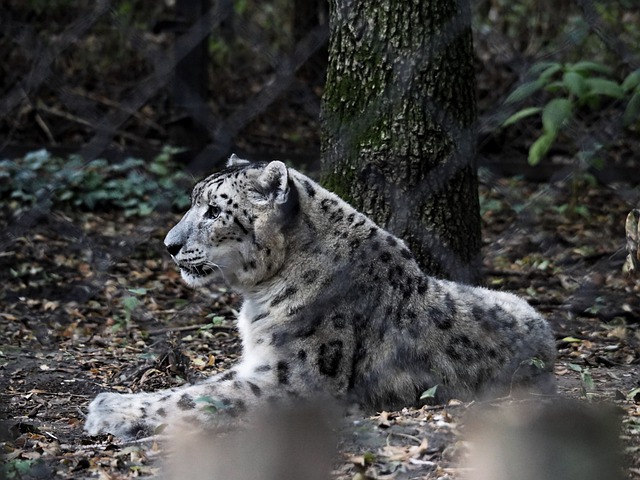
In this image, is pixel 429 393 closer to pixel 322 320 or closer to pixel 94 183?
pixel 322 320

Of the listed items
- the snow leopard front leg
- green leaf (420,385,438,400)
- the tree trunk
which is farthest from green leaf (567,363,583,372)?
the snow leopard front leg

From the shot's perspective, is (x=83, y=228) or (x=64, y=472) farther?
(x=83, y=228)

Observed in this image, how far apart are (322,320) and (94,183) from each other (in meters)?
3.52

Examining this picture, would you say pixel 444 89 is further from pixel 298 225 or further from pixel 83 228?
pixel 83 228

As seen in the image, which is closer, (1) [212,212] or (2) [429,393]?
(2) [429,393]

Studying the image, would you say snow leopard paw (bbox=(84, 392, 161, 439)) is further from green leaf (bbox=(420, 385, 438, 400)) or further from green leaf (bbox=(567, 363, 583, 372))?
green leaf (bbox=(567, 363, 583, 372))

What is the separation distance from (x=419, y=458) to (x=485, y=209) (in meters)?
4.00

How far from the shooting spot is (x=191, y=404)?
128 inches

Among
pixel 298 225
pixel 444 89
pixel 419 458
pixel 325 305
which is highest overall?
pixel 444 89

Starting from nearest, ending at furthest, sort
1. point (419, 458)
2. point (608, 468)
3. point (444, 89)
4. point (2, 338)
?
point (608, 468)
point (419, 458)
point (444, 89)
point (2, 338)

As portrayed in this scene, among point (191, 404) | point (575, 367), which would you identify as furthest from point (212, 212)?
point (575, 367)

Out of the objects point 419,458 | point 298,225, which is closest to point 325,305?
point 298,225

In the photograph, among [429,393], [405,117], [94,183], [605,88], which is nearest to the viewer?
[429,393]

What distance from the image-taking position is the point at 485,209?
6504 millimetres
